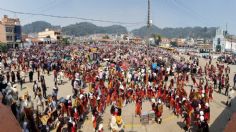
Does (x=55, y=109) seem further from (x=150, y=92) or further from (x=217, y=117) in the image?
(x=217, y=117)

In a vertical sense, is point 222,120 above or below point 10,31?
below

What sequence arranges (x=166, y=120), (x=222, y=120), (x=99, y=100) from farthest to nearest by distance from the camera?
(x=99, y=100) → (x=222, y=120) → (x=166, y=120)

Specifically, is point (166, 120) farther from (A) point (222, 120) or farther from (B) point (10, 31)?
(B) point (10, 31)

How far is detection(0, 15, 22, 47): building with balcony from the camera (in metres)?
82.3

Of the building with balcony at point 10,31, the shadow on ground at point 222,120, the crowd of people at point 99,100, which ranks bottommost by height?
the shadow on ground at point 222,120

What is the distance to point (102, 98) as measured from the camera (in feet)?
61.4

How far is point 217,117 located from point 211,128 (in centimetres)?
229

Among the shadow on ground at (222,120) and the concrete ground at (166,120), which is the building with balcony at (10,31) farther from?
the shadow on ground at (222,120)

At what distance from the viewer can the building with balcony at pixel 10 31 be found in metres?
82.3

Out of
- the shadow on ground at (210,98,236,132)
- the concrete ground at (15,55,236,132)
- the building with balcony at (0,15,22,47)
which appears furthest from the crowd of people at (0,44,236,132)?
the building with balcony at (0,15,22,47)

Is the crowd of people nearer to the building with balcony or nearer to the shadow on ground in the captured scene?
the shadow on ground

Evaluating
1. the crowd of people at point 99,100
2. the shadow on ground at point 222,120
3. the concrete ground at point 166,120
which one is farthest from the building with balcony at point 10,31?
the shadow on ground at point 222,120

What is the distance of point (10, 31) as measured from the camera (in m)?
84.1

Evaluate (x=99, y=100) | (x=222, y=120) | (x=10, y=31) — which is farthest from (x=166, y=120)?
(x=10, y=31)
